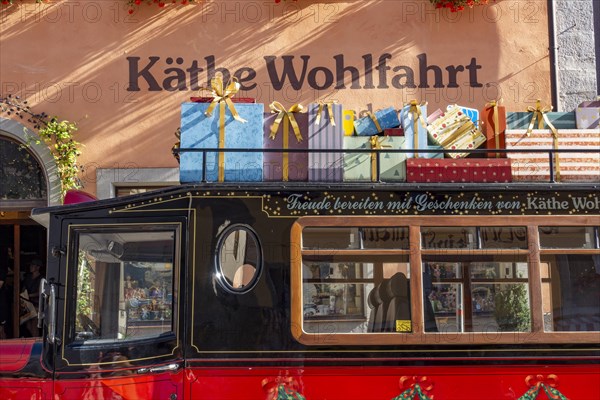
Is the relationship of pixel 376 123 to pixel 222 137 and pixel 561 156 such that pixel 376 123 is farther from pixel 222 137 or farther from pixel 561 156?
pixel 561 156

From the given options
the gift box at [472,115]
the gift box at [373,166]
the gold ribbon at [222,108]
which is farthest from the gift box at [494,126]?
the gold ribbon at [222,108]

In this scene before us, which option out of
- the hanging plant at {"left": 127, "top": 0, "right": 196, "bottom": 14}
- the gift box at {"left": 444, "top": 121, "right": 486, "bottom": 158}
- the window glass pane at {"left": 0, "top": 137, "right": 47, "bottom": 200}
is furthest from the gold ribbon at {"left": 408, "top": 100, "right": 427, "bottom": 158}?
the window glass pane at {"left": 0, "top": 137, "right": 47, "bottom": 200}

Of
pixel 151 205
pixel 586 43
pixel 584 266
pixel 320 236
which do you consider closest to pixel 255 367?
pixel 320 236

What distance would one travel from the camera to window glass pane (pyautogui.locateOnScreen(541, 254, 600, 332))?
16.8 ft

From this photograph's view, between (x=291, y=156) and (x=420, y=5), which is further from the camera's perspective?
(x=420, y=5)

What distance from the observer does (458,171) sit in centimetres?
535

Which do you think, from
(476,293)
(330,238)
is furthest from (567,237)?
(330,238)

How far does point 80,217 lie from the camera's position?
5137 mm

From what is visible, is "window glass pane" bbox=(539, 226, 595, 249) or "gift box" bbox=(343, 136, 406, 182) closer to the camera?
"window glass pane" bbox=(539, 226, 595, 249)

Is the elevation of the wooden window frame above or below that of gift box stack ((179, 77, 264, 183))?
below

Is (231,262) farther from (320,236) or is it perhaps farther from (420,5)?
(420,5)

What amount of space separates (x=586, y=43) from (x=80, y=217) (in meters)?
7.36

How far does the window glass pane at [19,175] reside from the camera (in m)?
9.85

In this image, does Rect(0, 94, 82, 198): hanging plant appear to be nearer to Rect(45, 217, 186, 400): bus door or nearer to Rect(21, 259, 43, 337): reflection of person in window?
Rect(21, 259, 43, 337): reflection of person in window
